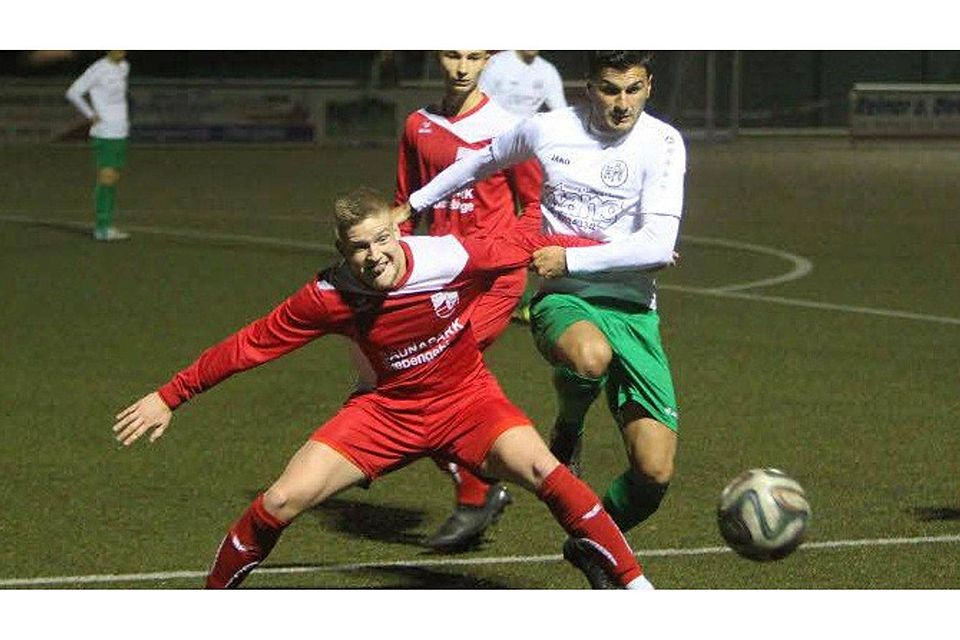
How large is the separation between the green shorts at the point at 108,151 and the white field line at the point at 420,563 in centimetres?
1438

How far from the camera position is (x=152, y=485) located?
30.0 feet

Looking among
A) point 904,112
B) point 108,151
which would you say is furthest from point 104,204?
point 904,112

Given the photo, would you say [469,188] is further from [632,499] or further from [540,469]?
[540,469]

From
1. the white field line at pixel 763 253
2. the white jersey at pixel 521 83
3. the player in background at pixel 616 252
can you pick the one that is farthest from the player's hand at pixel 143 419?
the white jersey at pixel 521 83

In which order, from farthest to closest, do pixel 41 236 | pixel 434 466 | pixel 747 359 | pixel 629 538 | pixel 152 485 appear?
pixel 41 236 < pixel 747 359 < pixel 434 466 < pixel 152 485 < pixel 629 538

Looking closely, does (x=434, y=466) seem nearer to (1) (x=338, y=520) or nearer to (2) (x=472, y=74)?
(1) (x=338, y=520)

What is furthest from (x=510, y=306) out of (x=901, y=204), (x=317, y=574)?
(x=901, y=204)

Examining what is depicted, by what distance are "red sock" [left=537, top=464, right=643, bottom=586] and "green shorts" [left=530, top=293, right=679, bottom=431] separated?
952 millimetres

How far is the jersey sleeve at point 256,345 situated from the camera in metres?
6.43

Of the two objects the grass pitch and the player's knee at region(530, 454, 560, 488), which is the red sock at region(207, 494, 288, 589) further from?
the player's knee at region(530, 454, 560, 488)

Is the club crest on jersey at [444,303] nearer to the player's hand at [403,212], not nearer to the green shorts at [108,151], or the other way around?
the player's hand at [403,212]

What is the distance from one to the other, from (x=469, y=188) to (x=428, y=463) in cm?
181

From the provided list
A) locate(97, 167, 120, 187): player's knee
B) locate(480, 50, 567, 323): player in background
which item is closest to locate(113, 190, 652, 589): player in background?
locate(480, 50, 567, 323): player in background
